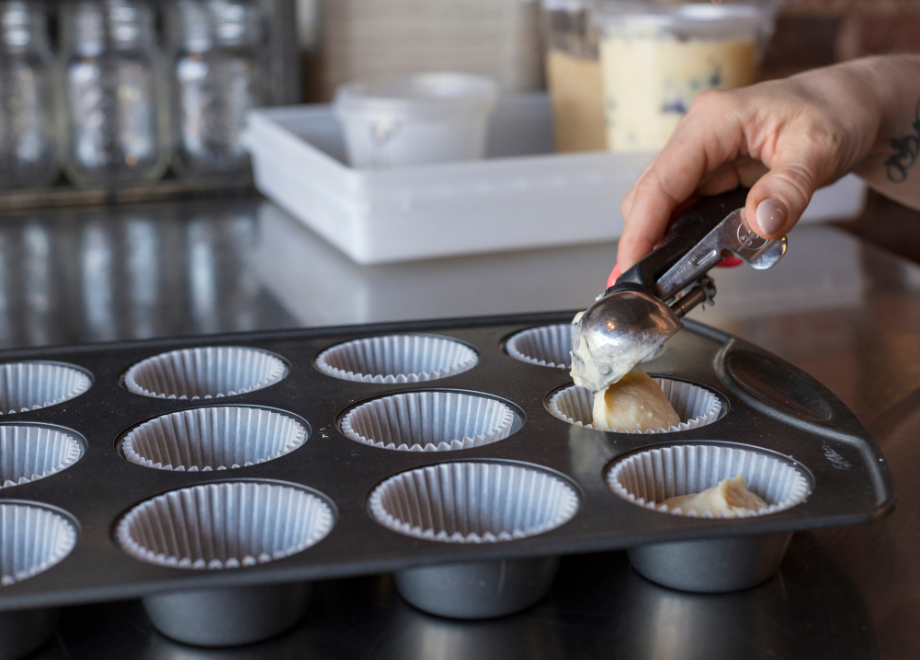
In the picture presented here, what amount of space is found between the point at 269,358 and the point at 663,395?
453 millimetres

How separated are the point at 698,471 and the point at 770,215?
0.27m

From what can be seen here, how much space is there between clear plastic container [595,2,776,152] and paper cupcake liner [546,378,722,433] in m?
0.80

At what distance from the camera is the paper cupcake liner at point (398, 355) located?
119 centimetres

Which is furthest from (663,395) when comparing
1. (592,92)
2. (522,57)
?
(522,57)

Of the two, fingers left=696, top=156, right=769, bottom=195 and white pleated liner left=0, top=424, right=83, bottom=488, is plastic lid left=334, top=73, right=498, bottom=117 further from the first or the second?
white pleated liner left=0, top=424, right=83, bottom=488

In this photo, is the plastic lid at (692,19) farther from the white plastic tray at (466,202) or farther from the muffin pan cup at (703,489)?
the muffin pan cup at (703,489)

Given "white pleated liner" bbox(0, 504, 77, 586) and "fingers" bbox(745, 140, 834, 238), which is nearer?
"white pleated liner" bbox(0, 504, 77, 586)

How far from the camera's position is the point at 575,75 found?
6.55 ft

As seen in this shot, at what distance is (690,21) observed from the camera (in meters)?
1.70

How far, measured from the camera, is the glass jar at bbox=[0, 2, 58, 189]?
1.95 m

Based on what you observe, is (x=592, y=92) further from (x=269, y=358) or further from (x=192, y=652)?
(x=192, y=652)

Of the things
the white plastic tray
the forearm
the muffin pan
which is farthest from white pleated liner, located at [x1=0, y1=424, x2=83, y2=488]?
the forearm

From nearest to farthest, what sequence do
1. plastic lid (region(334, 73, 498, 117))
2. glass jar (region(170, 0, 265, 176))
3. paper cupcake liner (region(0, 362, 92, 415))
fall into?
paper cupcake liner (region(0, 362, 92, 415)) → plastic lid (region(334, 73, 498, 117)) → glass jar (region(170, 0, 265, 176))

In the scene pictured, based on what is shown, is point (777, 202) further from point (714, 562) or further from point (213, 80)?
point (213, 80)
